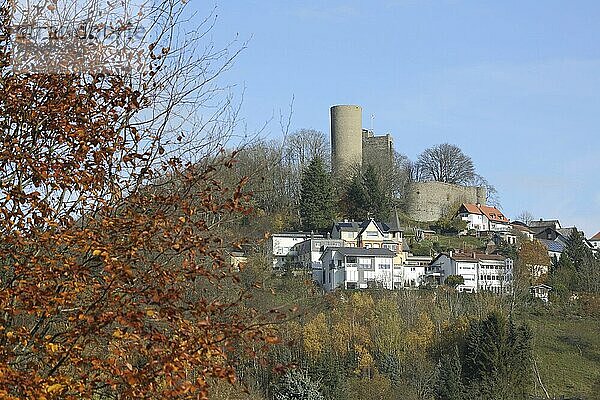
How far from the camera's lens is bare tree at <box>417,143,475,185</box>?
71.6 m

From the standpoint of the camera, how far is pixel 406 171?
66.8 metres

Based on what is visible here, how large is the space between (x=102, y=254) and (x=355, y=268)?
42154 mm

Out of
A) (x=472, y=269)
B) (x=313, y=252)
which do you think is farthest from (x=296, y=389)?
(x=472, y=269)

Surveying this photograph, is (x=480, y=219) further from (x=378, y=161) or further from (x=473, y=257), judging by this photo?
(x=473, y=257)

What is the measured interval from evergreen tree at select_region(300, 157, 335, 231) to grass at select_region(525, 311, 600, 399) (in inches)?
588

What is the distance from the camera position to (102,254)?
4008 millimetres

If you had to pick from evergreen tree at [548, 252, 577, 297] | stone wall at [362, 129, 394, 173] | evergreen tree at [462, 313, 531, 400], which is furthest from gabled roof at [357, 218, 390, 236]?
evergreen tree at [462, 313, 531, 400]

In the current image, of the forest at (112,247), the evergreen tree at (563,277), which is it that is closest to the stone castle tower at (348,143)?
the evergreen tree at (563,277)

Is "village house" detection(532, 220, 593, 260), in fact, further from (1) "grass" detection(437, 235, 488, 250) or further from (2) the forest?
(2) the forest

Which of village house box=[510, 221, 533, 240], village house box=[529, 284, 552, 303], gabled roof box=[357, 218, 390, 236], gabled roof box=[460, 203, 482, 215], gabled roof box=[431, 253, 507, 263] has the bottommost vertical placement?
village house box=[529, 284, 552, 303]

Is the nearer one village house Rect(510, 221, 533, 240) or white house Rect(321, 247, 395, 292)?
white house Rect(321, 247, 395, 292)

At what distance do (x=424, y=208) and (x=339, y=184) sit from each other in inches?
400

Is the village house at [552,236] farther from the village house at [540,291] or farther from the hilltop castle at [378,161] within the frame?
the village house at [540,291]

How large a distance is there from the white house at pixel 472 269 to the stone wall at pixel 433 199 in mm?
14513
